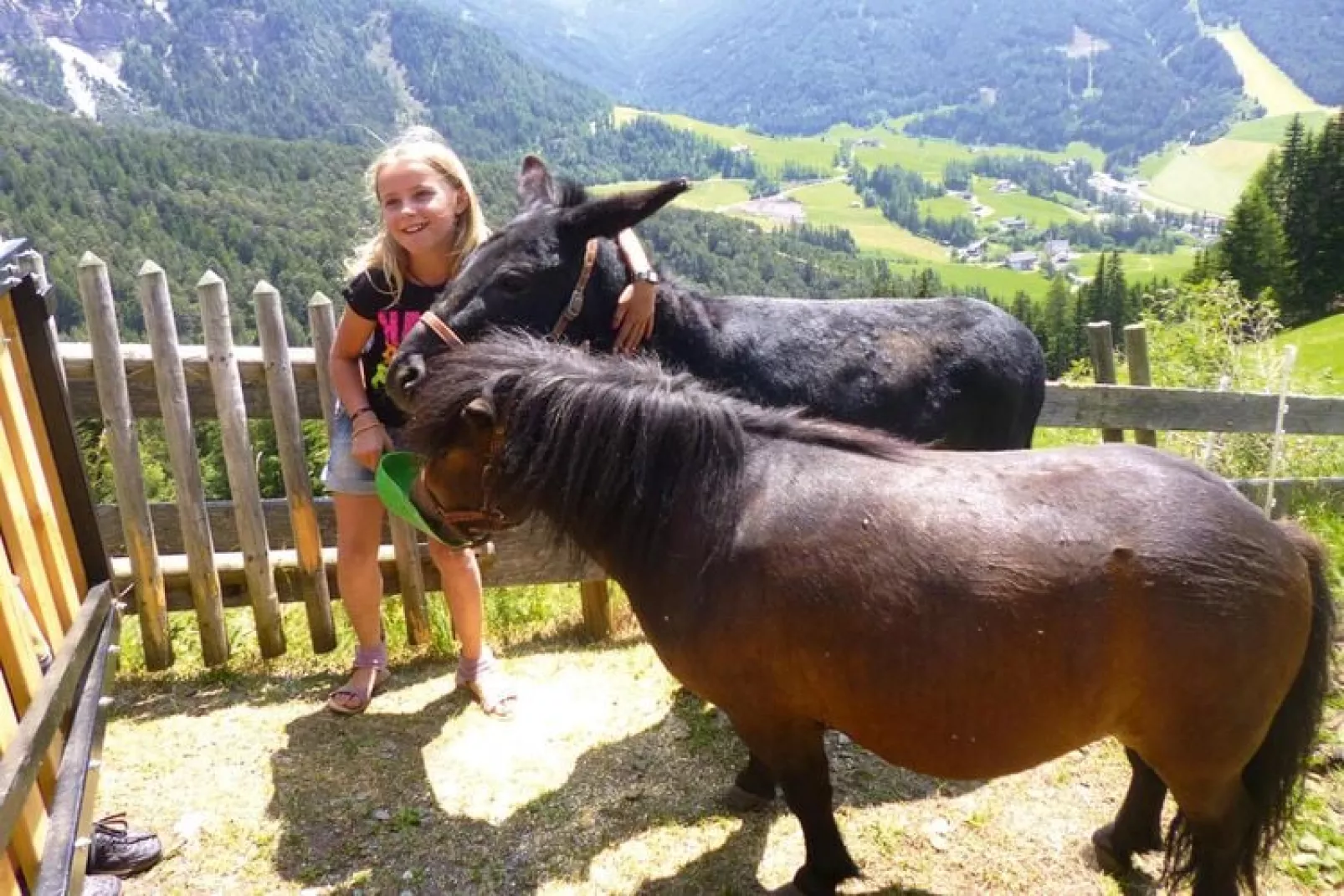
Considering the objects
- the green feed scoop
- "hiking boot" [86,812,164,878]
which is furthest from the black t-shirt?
"hiking boot" [86,812,164,878]

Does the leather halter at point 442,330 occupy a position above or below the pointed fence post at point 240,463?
above

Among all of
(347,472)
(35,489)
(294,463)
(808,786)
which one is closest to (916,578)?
(808,786)

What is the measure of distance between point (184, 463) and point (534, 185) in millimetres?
2724

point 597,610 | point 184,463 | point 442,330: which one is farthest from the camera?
point 597,610

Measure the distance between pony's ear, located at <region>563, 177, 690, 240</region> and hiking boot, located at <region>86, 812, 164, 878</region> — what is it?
10.8 ft

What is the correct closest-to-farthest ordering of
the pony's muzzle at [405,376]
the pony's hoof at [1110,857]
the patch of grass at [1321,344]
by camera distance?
the pony's muzzle at [405,376], the pony's hoof at [1110,857], the patch of grass at [1321,344]

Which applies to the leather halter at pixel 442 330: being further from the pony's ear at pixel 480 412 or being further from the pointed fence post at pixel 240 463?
the pointed fence post at pixel 240 463

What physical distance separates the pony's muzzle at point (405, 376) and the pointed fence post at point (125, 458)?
2.29 m

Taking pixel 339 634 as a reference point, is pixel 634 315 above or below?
above

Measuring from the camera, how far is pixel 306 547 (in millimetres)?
5172

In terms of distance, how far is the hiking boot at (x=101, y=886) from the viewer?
129 inches

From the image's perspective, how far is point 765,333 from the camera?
405 centimetres

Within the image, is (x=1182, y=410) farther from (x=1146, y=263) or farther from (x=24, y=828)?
(x=1146, y=263)

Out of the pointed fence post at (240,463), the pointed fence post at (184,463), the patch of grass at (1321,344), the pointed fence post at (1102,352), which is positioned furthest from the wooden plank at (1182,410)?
the patch of grass at (1321,344)
